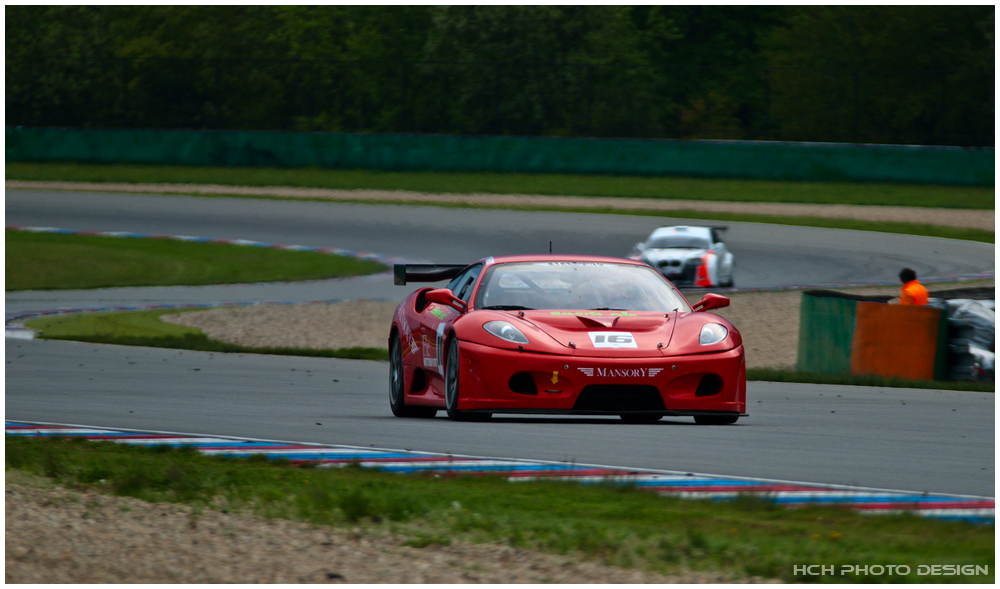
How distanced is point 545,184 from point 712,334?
3219 cm

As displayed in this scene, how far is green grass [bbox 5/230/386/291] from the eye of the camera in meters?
26.3

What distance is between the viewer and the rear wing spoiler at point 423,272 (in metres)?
10.1

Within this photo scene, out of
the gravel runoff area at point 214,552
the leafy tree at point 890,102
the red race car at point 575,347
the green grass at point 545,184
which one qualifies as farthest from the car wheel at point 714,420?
the leafy tree at point 890,102

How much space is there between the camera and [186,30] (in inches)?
2820

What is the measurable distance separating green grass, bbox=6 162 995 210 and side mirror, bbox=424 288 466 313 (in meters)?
29.9

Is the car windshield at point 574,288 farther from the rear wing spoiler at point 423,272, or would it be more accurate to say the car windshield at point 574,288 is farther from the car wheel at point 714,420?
the rear wing spoiler at point 423,272

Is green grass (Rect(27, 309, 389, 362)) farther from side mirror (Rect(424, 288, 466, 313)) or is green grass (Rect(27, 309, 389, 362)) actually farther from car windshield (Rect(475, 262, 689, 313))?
side mirror (Rect(424, 288, 466, 313))

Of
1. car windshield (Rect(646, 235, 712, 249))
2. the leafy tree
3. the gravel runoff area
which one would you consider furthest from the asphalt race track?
the leafy tree

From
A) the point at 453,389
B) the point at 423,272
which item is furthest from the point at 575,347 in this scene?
the point at 423,272

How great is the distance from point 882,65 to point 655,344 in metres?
46.9

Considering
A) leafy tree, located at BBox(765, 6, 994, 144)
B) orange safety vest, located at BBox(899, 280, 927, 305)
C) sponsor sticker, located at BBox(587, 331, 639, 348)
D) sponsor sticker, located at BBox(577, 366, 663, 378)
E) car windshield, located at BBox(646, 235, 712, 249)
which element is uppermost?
leafy tree, located at BBox(765, 6, 994, 144)

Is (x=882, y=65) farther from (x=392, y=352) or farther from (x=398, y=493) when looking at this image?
(x=398, y=493)

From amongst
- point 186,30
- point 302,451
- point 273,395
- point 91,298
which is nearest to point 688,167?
point 91,298

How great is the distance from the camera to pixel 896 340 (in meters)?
13.6
